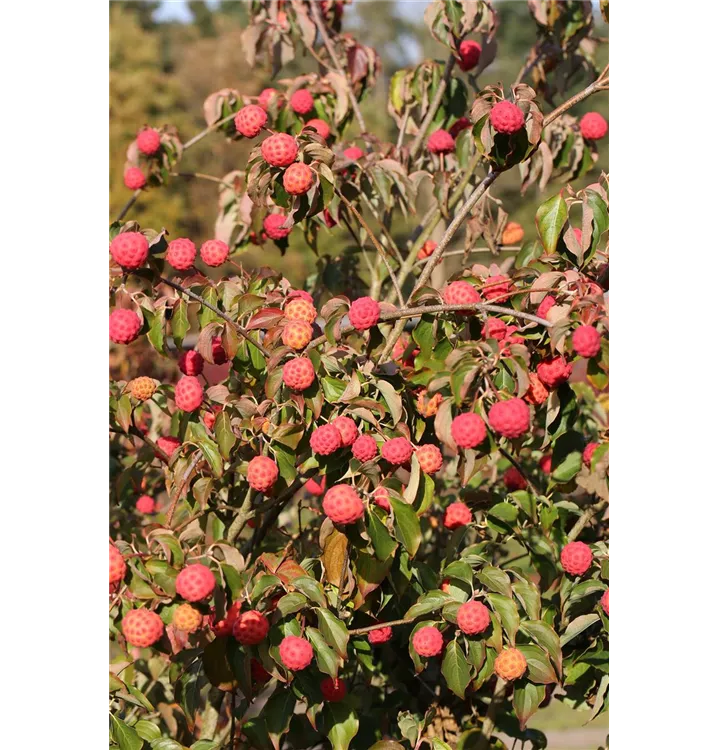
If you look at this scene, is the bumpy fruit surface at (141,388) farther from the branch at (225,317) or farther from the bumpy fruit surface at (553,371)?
the bumpy fruit surface at (553,371)

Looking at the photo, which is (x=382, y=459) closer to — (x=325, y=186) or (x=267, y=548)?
(x=325, y=186)

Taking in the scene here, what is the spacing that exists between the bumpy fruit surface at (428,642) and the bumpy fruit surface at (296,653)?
205mm

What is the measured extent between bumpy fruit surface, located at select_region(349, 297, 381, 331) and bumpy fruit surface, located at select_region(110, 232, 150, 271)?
0.35 m

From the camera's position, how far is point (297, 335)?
1.47 meters

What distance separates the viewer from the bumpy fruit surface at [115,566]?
4.14 ft

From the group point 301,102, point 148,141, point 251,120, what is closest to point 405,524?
point 251,120

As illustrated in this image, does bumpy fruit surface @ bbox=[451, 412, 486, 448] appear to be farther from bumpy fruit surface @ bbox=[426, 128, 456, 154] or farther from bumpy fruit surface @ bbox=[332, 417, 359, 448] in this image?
bumpy fruit surface @ bbox=[426, 128, 456, 154]

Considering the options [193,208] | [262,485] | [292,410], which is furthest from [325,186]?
[193,208]

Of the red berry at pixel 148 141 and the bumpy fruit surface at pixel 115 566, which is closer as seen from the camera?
the bumpy fruit surface at pixel 115 566

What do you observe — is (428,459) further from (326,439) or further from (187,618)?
(187,618)

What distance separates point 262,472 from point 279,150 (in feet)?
1.76

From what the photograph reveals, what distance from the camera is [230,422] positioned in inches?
61.2

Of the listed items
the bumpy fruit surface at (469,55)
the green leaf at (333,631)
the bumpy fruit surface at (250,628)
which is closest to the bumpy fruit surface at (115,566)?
the bumpy fruit surface at (250,628)

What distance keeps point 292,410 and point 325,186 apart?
0.39 meters
